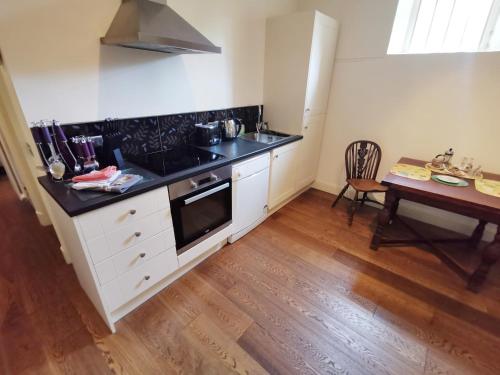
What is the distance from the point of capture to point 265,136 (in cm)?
264

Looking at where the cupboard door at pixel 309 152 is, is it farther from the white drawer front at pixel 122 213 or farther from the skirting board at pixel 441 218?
the white drawer front at pixel 122 213

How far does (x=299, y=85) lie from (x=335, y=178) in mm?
1382

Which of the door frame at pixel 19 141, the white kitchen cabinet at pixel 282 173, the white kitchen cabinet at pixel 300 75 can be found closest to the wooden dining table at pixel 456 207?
the white kitchen cabinet at pixel 282 173

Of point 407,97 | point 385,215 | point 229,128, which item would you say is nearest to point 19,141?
point 229,128

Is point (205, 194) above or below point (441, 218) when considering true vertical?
above

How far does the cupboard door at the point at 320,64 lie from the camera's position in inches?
92.3

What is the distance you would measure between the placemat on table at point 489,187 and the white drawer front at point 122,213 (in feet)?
7.76

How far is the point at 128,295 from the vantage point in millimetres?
1469

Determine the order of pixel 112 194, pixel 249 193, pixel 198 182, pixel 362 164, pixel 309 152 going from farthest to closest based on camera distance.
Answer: pixel 309 152, pixel 362 164, pixel 249 193, pixel 198 182, pixel 112 194

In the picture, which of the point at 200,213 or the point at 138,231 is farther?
the point at 200,213

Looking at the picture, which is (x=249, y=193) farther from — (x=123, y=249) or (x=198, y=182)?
(x=123, y=249)

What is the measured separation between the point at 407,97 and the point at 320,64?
975 millimetres

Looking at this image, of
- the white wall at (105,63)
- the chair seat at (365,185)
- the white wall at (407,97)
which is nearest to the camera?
the white wall at (105,63)

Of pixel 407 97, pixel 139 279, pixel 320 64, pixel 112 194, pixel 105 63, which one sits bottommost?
pixel 139 279
